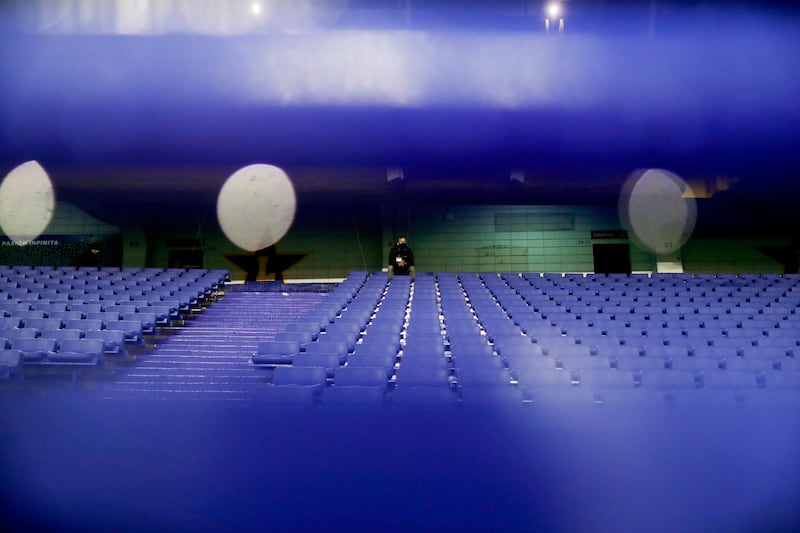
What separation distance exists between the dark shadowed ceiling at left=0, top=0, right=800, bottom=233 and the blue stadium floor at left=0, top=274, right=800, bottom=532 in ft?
18.8

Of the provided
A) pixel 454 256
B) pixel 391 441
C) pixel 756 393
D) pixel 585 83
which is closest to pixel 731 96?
pixel 585 83

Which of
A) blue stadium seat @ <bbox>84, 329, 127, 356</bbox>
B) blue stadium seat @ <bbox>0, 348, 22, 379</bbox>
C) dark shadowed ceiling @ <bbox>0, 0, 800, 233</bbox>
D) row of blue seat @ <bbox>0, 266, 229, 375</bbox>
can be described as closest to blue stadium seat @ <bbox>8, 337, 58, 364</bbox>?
row of blue seat @ <bbox>0, 266, 229, 375</bbox>

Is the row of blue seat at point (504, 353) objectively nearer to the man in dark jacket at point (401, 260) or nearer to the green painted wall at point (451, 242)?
the man in dark jacket at point (401, 260)

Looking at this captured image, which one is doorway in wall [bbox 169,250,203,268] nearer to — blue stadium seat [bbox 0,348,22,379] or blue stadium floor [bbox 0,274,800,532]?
blue stadium seat [bbox 0,348,22,379]

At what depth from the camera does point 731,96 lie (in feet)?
24.2

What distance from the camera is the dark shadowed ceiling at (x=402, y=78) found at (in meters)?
7.18

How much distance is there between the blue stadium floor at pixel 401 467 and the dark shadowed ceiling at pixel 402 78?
18.8 feet

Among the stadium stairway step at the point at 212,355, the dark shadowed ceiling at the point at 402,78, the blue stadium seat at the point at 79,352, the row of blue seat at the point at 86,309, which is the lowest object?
the stadium stairway step at the point at 212,355

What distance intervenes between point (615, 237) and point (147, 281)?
10.6 meters

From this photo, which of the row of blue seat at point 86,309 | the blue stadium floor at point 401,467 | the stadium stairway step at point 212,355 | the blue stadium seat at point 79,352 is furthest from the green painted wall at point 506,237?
the blue stadium floor at point 401,467

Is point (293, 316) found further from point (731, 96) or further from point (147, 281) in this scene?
point (731, 96)

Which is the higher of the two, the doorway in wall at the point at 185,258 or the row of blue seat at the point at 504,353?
the doorway in wall at the point at 185,258

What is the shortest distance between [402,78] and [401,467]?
6.66 m

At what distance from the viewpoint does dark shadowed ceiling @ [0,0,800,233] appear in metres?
7.18
